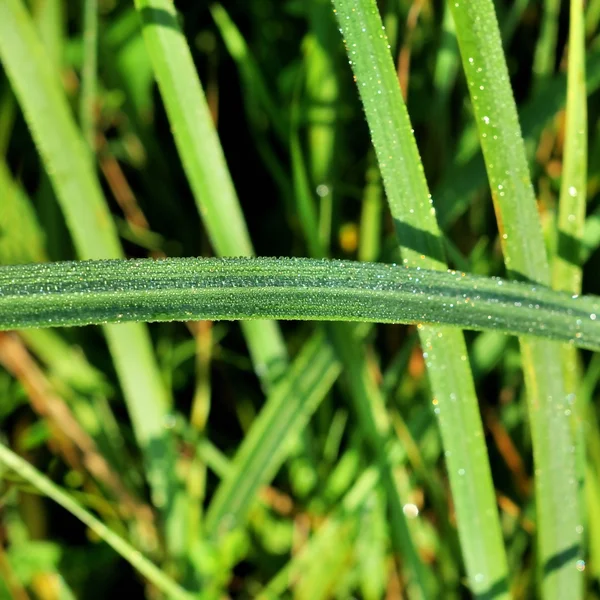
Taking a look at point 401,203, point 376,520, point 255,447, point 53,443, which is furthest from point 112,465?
point 401,203

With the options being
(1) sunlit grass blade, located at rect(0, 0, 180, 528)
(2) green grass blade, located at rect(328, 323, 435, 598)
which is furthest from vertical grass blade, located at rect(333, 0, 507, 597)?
(1) sunlit grass blade, located at rect(0, 0, 180, 528)

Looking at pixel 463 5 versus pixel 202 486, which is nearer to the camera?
pixel 463 5

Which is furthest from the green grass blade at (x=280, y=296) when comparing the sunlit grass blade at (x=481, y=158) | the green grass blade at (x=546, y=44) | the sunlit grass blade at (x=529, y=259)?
the green grass blade at (x=546, y=44)

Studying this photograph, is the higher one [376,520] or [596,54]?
[596,54]

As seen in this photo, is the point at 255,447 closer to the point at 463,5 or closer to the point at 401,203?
the point at 401,203

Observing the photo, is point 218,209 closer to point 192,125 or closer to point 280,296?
point 192,125

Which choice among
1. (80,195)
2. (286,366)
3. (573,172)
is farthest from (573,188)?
(80,195)

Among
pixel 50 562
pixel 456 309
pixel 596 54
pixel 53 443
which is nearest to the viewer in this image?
pixel 456 309
